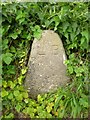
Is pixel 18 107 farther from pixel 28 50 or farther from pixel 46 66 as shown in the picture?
pixel 28 50

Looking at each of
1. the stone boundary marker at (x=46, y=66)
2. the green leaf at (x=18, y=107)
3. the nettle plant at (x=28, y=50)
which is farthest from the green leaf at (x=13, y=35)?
the green leaf at (x=18, y=107)

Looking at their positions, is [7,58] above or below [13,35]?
below

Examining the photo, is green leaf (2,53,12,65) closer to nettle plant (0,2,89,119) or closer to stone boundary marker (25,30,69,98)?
nettle plant (0,2,89,119)

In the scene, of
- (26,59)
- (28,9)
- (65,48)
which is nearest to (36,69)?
(26,59)

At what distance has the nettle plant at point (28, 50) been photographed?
131 inches

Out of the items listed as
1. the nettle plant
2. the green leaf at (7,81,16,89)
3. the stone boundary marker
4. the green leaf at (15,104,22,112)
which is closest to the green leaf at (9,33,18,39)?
the nettle plant

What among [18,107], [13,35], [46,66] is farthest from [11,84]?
[13,35]

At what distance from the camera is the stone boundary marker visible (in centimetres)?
359

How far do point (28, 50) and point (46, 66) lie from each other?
1.12 ft

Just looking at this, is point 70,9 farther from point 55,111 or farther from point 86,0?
point 55,111

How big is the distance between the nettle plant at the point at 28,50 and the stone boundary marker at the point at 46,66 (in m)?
Result: 0.08

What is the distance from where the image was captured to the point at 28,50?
12.3 ft

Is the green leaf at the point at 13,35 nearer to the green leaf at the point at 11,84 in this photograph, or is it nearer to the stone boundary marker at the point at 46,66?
the stone boundary marker at the point at 46,66

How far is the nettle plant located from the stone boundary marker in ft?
0.26
